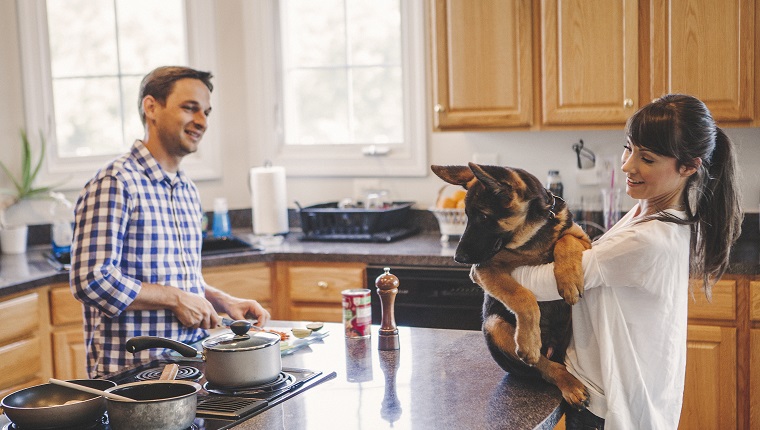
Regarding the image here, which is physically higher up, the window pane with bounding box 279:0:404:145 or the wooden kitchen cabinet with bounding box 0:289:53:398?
the window pane with bounding box 279:0:404:145

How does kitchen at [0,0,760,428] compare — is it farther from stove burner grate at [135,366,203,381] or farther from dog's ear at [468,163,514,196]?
dog's ear at [468,163,514,196]

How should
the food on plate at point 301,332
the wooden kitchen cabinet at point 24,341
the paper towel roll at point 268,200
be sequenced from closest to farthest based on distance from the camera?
the food on plate at point 301,332 < the wooden kitchen cabinet at point 24,341 < the paper towel roll at point 268,200

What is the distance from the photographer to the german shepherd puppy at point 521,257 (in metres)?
1.73

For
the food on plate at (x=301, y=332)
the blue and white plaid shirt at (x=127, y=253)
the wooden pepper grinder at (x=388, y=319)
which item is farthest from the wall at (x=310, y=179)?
the food on plate at (x=301, y=332)

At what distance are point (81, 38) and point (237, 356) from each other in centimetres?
293

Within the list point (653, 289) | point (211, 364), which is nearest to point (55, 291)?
point (211, 364)

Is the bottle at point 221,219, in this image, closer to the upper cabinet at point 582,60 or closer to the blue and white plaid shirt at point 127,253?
the upper cabinet at point 582,60

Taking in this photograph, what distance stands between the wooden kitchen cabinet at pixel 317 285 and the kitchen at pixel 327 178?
17cm

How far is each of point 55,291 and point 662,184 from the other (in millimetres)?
2466

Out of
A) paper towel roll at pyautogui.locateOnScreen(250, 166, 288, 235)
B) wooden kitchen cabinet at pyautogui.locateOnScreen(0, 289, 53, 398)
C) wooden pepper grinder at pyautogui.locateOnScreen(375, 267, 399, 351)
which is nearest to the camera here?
wooden pepper grinder at pyautogui.locateOnScreen(375, 267, 399, 351)

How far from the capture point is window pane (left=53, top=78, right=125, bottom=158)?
166 inches

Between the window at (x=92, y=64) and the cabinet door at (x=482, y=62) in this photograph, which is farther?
the window at (x=92, y=64)

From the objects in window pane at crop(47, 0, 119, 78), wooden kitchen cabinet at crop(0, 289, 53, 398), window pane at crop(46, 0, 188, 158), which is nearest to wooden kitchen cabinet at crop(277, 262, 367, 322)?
wooden kitchen cabinet at crop(0, 289, 53, 398)

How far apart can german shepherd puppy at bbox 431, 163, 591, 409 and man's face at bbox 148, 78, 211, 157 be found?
43.2 inches
